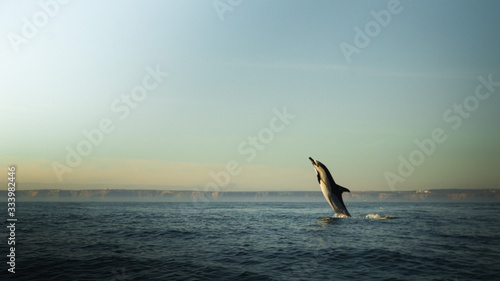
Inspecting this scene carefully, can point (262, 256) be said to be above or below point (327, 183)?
below

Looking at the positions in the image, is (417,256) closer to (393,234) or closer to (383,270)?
(383,270)

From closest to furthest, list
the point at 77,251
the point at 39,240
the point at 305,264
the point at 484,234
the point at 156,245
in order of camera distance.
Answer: the point at 305,264, the point at 77,251, the point at 156,245, the point at 39,240, the point at 484,234

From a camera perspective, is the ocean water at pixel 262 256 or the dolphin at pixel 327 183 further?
the dolphin at pixel 327 183

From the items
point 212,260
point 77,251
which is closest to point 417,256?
point 212,260

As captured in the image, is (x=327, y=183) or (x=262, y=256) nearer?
(x=262, y=256)

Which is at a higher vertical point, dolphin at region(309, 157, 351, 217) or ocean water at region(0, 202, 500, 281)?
dolphin at region(309, 157, 351, 217)

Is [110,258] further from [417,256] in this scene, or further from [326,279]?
[417,256]

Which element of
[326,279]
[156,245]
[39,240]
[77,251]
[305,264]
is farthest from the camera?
[39,240]

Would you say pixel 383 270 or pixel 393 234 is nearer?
pixel 383 270

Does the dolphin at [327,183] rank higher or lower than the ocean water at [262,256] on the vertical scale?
higher

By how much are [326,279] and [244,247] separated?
25.6 ft

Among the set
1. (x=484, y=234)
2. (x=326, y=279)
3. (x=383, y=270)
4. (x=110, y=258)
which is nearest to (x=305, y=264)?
(x=326, y=279)

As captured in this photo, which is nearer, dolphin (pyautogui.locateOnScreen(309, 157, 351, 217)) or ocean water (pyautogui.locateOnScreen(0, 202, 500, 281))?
ocean water (pyautogui.locateOnScreen(0, 202, 500, 281))

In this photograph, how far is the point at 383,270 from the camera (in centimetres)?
1333
